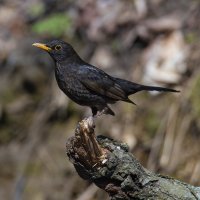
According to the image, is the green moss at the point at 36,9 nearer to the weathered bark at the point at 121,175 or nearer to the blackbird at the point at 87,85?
the blackbird at the point at 87,85

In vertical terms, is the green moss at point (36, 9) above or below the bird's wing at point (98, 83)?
above

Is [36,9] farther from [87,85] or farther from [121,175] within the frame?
[121,175]

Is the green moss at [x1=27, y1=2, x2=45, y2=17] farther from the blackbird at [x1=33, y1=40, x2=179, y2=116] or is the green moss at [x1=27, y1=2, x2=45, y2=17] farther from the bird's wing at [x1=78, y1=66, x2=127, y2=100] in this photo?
the bird's wing at [x1=78, y1=66, x2=127, y2=100]

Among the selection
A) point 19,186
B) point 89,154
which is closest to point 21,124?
point 19,186

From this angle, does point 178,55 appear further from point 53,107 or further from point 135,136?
point 53,107

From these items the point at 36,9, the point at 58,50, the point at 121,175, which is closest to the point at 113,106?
the point at 58,50

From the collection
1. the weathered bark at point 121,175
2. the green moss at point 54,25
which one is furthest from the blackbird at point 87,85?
the green moss at point 54,25
